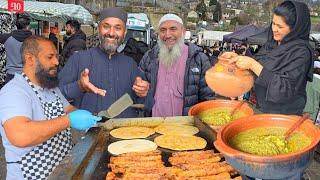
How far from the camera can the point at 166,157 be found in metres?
2.65

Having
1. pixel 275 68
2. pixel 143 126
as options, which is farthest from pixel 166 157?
pixel 275 68

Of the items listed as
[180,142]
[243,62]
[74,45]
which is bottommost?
[180,142]

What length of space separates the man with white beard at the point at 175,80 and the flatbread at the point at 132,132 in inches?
30.7

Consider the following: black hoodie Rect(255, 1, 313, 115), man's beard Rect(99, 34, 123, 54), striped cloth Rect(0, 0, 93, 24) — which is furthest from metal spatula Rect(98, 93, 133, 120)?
striped cloth Rect(0, 0, 93, 24)

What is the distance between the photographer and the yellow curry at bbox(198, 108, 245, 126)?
277cm

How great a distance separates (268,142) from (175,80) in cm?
227

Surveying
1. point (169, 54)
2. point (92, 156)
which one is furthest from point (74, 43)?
point (92, 156)

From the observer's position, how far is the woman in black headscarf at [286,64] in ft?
7.68

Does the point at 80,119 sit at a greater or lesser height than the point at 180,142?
greater

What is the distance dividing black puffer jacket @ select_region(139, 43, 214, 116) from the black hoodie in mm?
1187

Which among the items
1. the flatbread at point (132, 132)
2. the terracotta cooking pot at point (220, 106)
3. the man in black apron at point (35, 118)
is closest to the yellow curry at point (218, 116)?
the terracotta cooking pot at point (220, 106)

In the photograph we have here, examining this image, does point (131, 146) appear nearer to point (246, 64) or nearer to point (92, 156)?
point (92, 156)

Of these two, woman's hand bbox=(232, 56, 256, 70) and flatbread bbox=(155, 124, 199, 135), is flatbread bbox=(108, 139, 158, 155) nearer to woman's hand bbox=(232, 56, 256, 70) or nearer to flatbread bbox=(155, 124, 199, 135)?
flatbread bbox=(155, 124, 199, 135)

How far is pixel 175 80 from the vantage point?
393cm
